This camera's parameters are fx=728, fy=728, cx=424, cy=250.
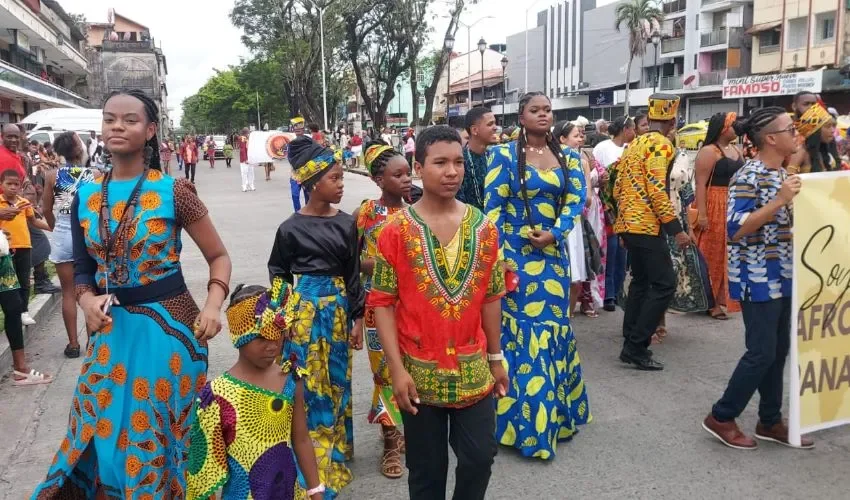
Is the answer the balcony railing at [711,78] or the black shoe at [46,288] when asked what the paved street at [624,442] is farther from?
the balcony railing at [711,78]

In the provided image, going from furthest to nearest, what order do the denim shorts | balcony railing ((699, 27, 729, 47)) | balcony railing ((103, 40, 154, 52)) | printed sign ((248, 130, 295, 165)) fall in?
balcony railing ((103, 40, 154, 52)), balcony railing ((699, 27, 729, 47)), printed sign ((248, 130, 295, 165)), the denim shorts

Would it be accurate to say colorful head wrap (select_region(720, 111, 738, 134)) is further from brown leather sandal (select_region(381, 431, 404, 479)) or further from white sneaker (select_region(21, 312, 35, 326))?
white sneaker (select_region(21, 312, 35, 326))

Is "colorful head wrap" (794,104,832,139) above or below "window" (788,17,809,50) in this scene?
below

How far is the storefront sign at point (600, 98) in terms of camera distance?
5747cm

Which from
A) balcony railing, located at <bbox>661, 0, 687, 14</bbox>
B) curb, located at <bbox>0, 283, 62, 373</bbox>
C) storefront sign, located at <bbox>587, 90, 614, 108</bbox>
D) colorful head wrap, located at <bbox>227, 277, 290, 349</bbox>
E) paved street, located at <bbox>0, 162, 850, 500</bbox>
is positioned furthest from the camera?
storefront sign, located at <bbox>587, 90, 614, 108</bbox>

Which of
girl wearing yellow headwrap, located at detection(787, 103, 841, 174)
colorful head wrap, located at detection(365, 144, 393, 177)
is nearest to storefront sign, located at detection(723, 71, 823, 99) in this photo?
girl wearing yellow headwrap, located at detection(787, 103, 841, 174)

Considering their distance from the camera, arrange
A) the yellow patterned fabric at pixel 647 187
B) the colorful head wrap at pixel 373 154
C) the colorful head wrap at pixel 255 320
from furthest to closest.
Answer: the yellow patterned fabric at pixel 647 187 < the colorful head wrap at pixel 373 154 < the colorful head wrap at pixel 255 320

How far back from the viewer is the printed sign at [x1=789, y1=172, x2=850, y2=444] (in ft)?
12.6

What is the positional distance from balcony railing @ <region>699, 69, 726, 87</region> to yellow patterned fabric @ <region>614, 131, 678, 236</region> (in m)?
43.7

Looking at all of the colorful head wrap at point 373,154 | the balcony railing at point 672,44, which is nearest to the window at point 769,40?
the balcony railing at point 672,44

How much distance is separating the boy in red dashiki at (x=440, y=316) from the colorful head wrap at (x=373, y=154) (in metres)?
1.35

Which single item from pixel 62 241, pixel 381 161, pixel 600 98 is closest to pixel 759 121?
pixel 381 161

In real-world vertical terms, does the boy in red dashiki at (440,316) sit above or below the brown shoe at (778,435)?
above

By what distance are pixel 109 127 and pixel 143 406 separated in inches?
42.2
